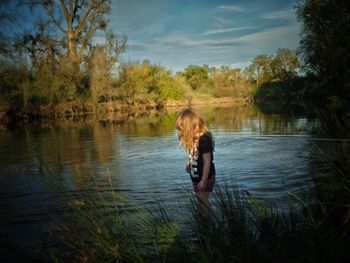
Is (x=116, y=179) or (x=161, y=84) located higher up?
(x=161, y=84)

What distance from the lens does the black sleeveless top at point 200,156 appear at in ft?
13.8

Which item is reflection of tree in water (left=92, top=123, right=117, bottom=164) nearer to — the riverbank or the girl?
the girl

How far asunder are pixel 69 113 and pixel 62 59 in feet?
17.7

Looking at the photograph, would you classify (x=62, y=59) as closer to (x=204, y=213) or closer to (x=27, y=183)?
(x=27, y=183)

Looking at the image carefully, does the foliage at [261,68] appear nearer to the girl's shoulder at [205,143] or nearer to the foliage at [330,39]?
the foliage at [330,39]

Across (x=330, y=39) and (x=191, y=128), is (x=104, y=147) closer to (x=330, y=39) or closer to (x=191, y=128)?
(x=191, y=128)

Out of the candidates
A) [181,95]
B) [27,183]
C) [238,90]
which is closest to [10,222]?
[27,183]

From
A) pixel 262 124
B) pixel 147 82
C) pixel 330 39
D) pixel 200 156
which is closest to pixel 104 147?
pixel 262 124

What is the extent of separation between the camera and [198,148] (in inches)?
168

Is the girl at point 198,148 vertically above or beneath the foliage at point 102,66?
beneath

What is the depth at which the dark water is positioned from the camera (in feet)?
19.0

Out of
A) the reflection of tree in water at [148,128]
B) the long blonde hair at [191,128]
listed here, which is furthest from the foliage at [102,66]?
the long blonde hair at [191,128]

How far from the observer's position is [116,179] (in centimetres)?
827

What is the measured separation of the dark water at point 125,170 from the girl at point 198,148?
1.24 meters
